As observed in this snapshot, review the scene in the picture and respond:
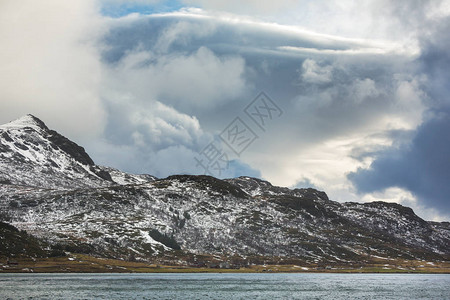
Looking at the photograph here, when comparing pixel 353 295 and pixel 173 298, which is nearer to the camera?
pixel 173 298

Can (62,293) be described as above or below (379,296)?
below

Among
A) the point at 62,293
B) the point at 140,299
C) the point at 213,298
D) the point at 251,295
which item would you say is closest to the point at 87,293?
the point at 62,293

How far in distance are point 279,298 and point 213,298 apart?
20743 millimetres

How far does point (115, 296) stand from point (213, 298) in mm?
30139

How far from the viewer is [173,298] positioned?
14412 cm

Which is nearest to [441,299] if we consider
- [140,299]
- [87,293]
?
[140,299]

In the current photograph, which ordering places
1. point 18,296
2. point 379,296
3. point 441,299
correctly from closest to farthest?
point 18,296, point 441,299, point 379,296

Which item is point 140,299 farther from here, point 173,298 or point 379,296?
point 379,296

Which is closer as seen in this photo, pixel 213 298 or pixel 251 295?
pixel 213 298

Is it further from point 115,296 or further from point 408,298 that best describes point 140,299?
point 408,298

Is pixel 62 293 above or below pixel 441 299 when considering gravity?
below

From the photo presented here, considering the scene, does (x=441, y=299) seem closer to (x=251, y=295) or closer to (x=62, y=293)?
(x=251, y=295)

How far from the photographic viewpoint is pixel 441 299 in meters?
143

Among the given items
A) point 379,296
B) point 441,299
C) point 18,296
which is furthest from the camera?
point 379,296
